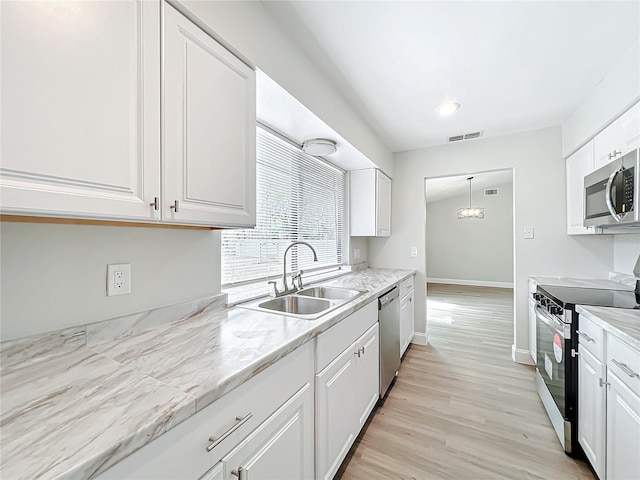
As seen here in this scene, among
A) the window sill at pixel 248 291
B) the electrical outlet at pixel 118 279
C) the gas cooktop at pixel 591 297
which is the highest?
the electrical outlet at pixel 118 279

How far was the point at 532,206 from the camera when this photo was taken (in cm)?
291

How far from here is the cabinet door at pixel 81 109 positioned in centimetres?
63

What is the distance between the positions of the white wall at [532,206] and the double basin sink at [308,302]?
1.73m

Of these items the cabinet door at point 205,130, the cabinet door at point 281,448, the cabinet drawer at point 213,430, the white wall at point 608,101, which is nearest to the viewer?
the cabinet drawer at point 213,430

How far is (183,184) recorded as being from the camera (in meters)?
1.01

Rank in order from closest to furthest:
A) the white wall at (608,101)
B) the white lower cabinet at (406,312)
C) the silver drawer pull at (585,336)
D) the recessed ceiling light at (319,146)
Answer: the silver drawer pull at (585,336) → the white wall at (608,101) → the recessed ceiling light at (319,146) → the white lower cabinet at (406,312)

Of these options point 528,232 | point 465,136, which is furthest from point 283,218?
point 528,232

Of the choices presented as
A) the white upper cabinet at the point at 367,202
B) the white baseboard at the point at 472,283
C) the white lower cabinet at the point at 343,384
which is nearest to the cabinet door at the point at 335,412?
the white lower cabinet at the point at 343,384

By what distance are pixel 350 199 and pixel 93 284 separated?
104 inches

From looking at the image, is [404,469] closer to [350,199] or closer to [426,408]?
[426,408]

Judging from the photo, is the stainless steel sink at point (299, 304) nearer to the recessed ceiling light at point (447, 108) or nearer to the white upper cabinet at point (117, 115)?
the white upper cabinet at point (117, 115)

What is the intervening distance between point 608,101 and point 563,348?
175cm

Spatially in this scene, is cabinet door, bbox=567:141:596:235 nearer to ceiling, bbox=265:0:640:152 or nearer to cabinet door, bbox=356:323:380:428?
ceiling, bbox=265:0:640:152

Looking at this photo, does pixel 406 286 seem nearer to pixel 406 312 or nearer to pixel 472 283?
pixel 406 312
